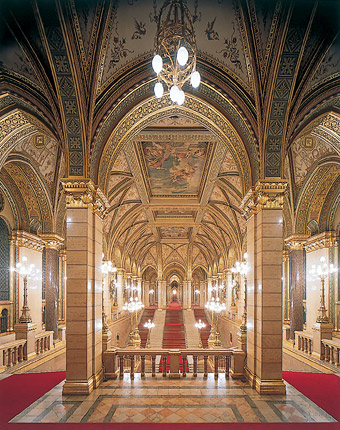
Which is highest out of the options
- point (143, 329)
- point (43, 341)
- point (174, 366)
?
point (174, 366)

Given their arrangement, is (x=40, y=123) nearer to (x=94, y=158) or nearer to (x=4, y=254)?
(x=94, y=158)

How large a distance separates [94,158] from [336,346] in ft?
25.5

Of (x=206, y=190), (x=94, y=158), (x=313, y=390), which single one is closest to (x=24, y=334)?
(x=94, y=158)

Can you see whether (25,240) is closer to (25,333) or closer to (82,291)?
(25,333)

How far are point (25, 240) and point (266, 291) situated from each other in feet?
31.2

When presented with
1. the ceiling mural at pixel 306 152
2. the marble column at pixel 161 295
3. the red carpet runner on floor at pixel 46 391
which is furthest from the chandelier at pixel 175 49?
the marble column at pixel 161 295

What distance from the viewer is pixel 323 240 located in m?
13.8

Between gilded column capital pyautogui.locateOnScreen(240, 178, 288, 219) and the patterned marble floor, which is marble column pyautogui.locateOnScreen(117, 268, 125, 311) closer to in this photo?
the patterned marble floor

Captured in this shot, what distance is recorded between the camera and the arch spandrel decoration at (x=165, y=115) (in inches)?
354

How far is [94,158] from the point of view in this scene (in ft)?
28.0

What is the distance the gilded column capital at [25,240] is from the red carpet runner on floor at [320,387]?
977 centimetres

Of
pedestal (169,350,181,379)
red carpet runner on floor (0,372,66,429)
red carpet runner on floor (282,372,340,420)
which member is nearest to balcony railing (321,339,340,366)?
red carpet runner on floor (282,372,340,420)

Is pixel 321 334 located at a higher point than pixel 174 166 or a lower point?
lower

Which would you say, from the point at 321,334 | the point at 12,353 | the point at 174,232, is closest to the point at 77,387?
the point at 12,353
